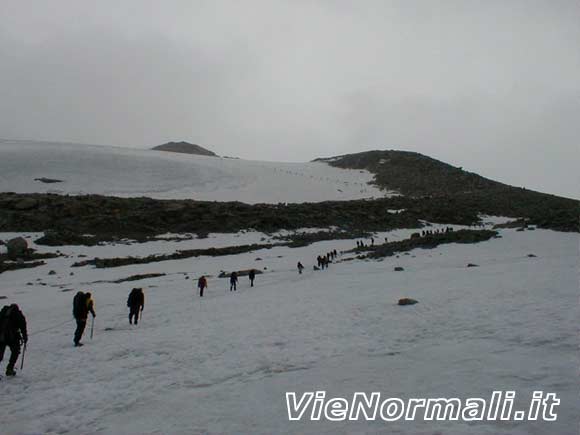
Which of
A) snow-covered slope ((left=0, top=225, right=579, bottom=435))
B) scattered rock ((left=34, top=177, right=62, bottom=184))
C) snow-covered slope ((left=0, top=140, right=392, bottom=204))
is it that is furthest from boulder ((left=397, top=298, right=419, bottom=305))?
scattered rock ((left=34, top=177, right=62, bottom=184))

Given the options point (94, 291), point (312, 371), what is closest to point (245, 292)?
point (94, 291)

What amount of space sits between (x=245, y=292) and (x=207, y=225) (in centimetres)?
2539

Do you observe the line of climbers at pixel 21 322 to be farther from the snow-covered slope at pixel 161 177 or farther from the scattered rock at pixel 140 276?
the snow-covered slope at pixel 161 177

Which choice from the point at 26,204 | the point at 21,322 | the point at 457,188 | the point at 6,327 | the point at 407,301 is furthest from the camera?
the point at 457,188

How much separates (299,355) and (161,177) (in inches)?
2523

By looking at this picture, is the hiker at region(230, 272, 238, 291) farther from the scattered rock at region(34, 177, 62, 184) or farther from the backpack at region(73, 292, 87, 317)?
the scattered rock at region(34, 177, 62, 184)

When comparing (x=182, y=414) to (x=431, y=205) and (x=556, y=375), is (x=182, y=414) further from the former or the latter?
(x=431, y=205)

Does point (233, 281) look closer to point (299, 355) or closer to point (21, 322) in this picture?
point (21, 322)

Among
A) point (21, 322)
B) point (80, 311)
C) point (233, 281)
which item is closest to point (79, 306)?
point (80, 311)

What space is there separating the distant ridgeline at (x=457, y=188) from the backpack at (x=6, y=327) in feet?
125

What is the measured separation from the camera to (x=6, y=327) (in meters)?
8.45

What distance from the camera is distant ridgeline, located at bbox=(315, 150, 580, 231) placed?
5584 cm

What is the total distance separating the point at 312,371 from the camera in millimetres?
7406

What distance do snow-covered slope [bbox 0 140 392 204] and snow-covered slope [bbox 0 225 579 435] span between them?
43648 millimetres
